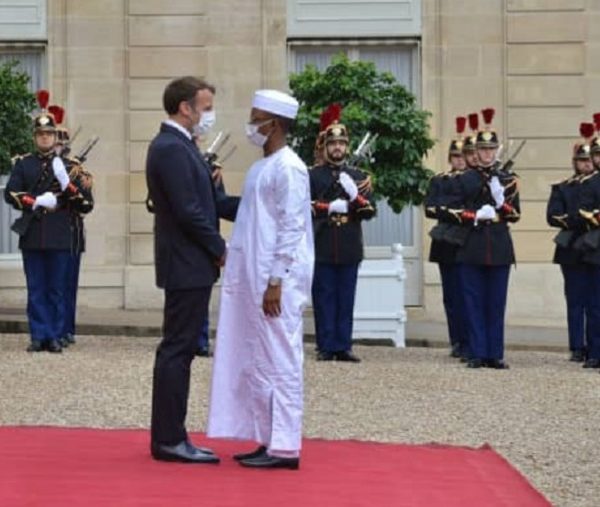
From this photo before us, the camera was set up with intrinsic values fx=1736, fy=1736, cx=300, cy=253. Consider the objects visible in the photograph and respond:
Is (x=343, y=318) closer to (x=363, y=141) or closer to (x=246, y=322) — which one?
(x=363, y=141)

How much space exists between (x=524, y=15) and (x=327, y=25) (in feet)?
7.46

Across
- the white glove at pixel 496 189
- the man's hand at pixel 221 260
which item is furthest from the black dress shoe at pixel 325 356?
the man's hand at pixel 221 260

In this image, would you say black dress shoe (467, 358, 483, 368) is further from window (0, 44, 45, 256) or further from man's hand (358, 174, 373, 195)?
window (0, 44, 45, 256)

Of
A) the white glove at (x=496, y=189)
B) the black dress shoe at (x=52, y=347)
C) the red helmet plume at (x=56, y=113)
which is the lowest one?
the black dress shoe at (x=52, y=347)

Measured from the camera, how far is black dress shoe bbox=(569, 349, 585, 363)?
15.4 metres

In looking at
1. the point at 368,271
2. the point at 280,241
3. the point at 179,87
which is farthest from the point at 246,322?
the point at 368,271

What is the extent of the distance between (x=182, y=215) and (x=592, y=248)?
689cm

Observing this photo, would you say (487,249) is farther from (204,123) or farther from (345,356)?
(204,123)

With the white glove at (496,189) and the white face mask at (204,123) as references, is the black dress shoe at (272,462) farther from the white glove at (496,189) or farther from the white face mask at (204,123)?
the white glove at (496,189)

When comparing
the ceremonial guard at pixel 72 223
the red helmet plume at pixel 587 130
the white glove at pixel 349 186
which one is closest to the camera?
the white glove at pixel 349 186

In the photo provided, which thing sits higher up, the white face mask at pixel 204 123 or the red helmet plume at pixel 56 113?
the red helmet plume at pixel 56 113

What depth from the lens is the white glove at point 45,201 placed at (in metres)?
14.1

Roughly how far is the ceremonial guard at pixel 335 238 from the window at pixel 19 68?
6.82 metres

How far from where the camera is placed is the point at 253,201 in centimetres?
850
